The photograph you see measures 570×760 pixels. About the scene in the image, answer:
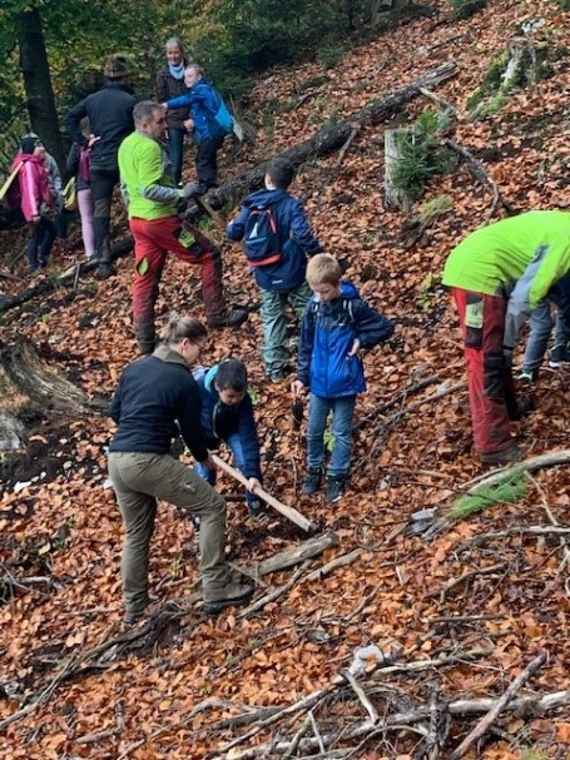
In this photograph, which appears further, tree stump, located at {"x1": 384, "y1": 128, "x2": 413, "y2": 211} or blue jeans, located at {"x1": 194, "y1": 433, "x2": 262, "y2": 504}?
tree stump, located at {"x1": 384, "y1": 128, "x2": 413, "y2": 211}

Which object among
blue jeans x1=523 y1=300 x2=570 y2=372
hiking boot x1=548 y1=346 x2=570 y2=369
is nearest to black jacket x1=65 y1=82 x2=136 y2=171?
blue jeans x1=523 y1=300 x2=570 y2=372

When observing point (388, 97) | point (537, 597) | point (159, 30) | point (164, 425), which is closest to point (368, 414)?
point (164, 425)

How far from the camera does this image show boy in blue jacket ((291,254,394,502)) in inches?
251

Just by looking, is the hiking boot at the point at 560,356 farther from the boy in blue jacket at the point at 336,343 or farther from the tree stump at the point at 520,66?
the tree stump at the point at 520,66

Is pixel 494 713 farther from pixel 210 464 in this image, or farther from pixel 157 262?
pixel 157 262

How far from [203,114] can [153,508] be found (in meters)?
7.61

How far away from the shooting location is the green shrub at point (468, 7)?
16.2 meters

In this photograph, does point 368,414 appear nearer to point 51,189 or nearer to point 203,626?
point 203,626

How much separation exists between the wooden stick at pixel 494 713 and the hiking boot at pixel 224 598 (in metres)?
2.30

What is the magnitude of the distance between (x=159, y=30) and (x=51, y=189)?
4640mm

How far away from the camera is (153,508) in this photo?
20.5 ft

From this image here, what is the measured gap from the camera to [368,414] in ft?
24.9

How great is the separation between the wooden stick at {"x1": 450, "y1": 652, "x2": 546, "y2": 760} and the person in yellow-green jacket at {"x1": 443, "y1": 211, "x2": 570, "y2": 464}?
7.03 feet

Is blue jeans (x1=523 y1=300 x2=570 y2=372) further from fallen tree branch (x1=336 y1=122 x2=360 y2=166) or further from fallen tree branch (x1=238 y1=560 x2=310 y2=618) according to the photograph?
fallen tree branch (x1=336 y1=122 x2=360 y2=166)
